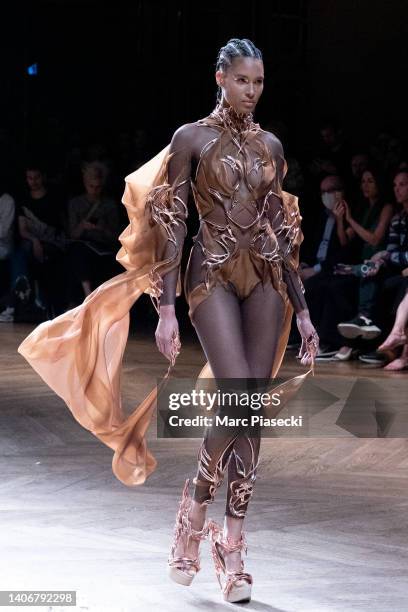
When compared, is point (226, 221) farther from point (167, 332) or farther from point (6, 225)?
point (6, 225)

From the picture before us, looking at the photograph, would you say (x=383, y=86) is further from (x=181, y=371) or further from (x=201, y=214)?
(x=201, y=214)

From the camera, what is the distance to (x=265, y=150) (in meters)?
3.32

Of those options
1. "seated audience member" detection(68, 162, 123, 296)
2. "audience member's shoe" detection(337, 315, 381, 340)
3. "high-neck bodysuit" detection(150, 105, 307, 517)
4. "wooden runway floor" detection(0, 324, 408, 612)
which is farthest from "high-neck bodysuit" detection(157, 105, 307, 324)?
"seated audience member" detection(68, 162, 123, 296)

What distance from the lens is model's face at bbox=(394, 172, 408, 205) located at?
7113mm

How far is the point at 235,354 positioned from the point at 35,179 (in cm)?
622

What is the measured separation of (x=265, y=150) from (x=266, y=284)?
1.15 feet

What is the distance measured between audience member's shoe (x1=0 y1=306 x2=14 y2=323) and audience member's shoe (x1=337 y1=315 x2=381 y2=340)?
282cm

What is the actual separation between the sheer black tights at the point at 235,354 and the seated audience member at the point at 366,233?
4.09 meters

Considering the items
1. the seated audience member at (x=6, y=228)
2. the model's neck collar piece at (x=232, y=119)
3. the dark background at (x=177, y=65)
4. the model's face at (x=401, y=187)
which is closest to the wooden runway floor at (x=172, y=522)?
the model's neck collar piece at (x=232, y=119)

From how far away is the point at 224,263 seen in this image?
326 cm

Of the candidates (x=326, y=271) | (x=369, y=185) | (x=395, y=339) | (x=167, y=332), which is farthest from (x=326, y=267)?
(x=167, y=332)

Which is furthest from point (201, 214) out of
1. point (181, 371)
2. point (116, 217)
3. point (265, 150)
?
point (116, 217)

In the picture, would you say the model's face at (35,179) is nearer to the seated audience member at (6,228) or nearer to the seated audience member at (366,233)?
the seated audience member at (6,228)

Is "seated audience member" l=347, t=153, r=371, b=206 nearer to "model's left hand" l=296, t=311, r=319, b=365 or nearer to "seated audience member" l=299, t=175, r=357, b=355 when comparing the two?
"seated audience member" l=299, t=175, r=357, b=355
